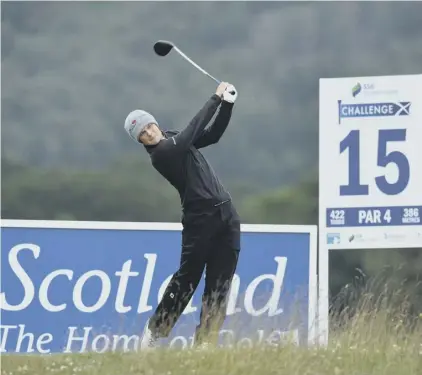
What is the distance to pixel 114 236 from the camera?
11.0 m

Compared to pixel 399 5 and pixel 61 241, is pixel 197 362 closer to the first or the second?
pixel 61 241

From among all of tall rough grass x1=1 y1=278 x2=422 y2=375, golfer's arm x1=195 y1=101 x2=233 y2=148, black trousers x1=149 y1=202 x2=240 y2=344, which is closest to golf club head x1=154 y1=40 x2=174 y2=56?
golfer's arm x1=195 y1=101 x2=233 y2=148

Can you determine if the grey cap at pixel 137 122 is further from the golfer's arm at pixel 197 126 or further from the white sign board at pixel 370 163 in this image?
the white sign board at pixel 370 163

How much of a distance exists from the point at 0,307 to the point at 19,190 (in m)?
5.17

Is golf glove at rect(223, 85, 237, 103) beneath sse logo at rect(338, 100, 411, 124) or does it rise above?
beneath

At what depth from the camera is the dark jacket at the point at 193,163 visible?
7.36 meters

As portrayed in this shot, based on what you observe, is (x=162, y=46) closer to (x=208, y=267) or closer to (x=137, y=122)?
(x=137, y=122)

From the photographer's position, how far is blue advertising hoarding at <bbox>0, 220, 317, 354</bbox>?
35.4ft

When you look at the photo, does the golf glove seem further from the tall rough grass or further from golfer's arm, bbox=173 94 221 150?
the tall rough grass

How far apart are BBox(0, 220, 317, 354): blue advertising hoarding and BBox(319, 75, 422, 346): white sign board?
444 millimetres

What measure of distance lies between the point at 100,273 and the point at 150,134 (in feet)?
12.8

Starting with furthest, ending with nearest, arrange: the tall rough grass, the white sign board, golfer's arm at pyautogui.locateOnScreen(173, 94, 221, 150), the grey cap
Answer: the white sign board
the grey cap
golfer's arm at pyautogui.locateOnScreen(173, 94, 221, 150)
the tall rough grass

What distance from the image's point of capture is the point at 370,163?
11.1 m

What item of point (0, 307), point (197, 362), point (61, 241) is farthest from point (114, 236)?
point (197, 362)
